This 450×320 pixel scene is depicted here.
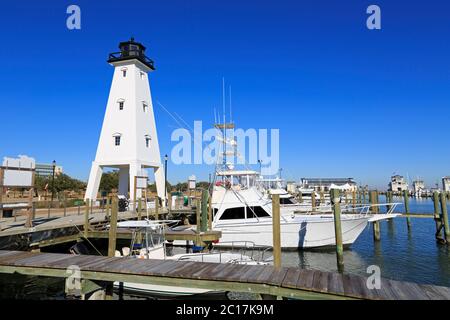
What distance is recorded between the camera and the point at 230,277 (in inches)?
259

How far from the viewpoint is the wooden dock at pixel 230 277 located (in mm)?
5887

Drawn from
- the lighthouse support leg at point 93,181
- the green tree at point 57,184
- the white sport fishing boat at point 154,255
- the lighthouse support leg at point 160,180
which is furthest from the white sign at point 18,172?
the green tree at point 57,184

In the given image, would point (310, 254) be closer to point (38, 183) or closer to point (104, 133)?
point (104, 133)

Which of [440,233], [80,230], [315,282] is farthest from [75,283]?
[440,233]

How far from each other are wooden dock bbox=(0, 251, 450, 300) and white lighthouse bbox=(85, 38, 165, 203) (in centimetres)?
1634

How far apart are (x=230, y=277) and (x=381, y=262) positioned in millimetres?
13164

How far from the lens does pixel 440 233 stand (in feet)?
68.4

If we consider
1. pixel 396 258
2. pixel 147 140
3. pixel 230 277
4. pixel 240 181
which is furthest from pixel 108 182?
pixel 230 277

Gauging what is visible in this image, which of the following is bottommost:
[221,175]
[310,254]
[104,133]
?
[310,254]

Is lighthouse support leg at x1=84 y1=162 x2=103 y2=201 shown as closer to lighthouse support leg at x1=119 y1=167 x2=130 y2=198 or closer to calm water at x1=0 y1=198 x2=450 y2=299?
lighthouse support leg at x1=119 y1=167 x2=130 y2=198

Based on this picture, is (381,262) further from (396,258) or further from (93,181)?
(93,181)

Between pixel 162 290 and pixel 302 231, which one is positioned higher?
pixel 302 231

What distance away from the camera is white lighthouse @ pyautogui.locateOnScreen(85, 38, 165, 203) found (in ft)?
82.8
